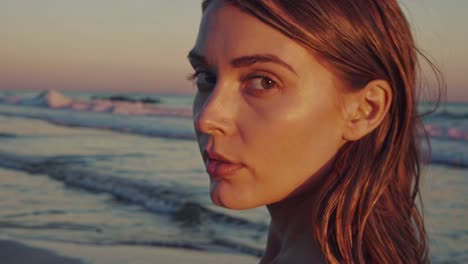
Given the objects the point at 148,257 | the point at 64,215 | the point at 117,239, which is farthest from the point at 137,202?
the point at 148,257

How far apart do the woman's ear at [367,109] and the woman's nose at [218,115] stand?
371 mm

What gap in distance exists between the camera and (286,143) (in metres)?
1.93

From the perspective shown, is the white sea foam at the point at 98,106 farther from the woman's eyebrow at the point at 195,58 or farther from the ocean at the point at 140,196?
the woman's eyebrow at the point at 195,58

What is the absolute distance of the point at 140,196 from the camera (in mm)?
7402

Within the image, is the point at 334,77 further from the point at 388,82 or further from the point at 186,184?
the point at 186,184

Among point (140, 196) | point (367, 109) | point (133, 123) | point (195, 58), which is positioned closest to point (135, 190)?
point (140, 196)

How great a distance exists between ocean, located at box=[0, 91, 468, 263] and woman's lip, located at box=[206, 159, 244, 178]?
1.05 meters

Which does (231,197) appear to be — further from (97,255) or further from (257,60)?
(97,255)

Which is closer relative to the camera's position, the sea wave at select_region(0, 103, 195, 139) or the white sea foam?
the sea wave at select_region(0, 103, 195, 139)

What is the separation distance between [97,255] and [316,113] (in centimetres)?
343

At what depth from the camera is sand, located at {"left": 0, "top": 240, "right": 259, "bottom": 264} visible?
191 inches

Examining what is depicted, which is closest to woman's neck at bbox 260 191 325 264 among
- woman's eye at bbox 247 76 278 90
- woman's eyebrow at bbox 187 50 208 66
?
woman's eye at bbox 247 76 278 90

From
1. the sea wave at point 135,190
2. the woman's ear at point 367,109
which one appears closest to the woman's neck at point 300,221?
the woman's ear at point 367,109

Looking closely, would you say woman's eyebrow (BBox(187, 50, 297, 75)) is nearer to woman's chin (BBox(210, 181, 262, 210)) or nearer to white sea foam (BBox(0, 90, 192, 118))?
woman's chin (BBox(210, 181, 262, 210))
